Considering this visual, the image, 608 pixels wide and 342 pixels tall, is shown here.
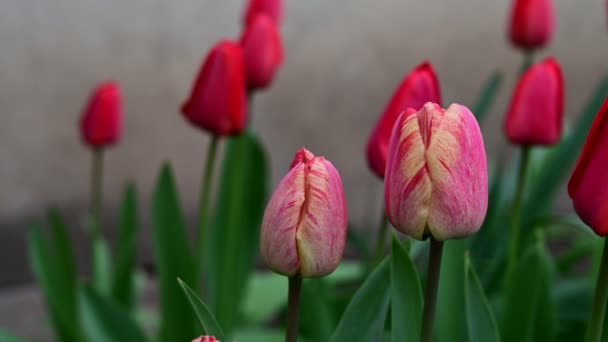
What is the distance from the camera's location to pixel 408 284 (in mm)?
681

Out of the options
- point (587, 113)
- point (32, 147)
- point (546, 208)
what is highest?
point (587, 113)

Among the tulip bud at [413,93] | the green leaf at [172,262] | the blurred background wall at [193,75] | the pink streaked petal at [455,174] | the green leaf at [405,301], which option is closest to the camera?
the pink streaked petal at [455,174]

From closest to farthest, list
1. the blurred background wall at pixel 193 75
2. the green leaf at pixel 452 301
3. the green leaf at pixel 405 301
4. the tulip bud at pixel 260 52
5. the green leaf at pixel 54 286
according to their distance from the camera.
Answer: the green leaf at pixel 405 301
the green leaf at pixel 452 301
the tulip bud at pixel 260 52
the green leaf at pixel 54 286
the blurred background wall at pixel 193 75

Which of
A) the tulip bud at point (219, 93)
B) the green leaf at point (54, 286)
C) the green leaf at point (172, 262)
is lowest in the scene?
the green leaf at point (54, 286)

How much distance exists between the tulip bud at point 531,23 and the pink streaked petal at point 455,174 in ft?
2.48

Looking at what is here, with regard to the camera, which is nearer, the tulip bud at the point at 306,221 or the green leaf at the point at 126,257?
the tulip bud at the point at 306,221

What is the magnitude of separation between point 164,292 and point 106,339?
9 centimetres

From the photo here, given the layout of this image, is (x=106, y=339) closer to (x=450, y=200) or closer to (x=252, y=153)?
(x=252, y=153)

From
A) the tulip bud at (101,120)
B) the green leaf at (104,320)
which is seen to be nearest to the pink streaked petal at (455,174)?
the green leaf at (104,320)

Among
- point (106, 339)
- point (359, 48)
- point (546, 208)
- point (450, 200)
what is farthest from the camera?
point (359, 48)

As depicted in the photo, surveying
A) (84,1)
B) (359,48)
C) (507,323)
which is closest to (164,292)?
(507,323)

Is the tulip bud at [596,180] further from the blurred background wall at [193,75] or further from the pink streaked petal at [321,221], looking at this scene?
the blurred background wall at [193,75]

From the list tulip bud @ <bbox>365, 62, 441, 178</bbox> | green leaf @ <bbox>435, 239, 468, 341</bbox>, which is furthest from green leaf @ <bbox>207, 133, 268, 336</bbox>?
tulip bud @ <bbox>365, 62, 441, 178</bbox>

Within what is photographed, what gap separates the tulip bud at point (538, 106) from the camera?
3.18 feet
